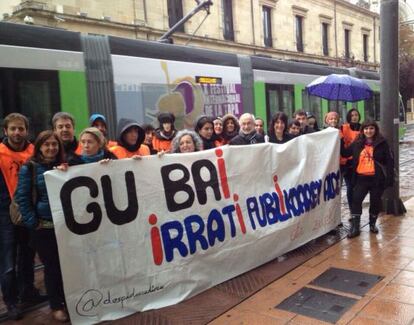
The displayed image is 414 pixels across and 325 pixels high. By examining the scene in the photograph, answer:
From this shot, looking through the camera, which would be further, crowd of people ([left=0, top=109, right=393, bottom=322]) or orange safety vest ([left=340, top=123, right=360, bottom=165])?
orange safety vest ([left=340, top=123, right=360, bottom=165])

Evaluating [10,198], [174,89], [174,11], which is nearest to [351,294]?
[10,198]

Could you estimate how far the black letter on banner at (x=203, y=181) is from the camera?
412cm

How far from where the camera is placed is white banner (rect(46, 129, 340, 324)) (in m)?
3.36

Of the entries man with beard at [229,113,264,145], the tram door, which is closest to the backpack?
man with beard at [229,113,264,145]

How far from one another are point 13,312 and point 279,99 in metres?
8.86

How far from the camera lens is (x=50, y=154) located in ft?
11.5

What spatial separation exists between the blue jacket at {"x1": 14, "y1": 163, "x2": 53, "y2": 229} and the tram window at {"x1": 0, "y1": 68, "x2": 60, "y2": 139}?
311 centimetres

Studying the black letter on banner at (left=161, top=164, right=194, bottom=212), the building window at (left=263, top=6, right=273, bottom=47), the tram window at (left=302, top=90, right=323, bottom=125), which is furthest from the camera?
the building window at (left=263, top=6, right=273, bottom=47)

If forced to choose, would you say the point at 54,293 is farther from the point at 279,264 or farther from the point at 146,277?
the point at 279,264

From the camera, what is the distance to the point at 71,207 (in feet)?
10.9

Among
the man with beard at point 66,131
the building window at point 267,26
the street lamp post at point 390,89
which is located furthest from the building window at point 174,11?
the man with beard at point 66,131

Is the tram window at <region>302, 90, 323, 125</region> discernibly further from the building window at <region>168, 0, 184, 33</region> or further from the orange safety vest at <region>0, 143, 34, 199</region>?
the building window at <region>168, 0, 184, 33</region>

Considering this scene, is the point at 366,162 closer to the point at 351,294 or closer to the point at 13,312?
the point at 351,294

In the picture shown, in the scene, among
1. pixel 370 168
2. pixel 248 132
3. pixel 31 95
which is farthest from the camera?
pixel 31 95
